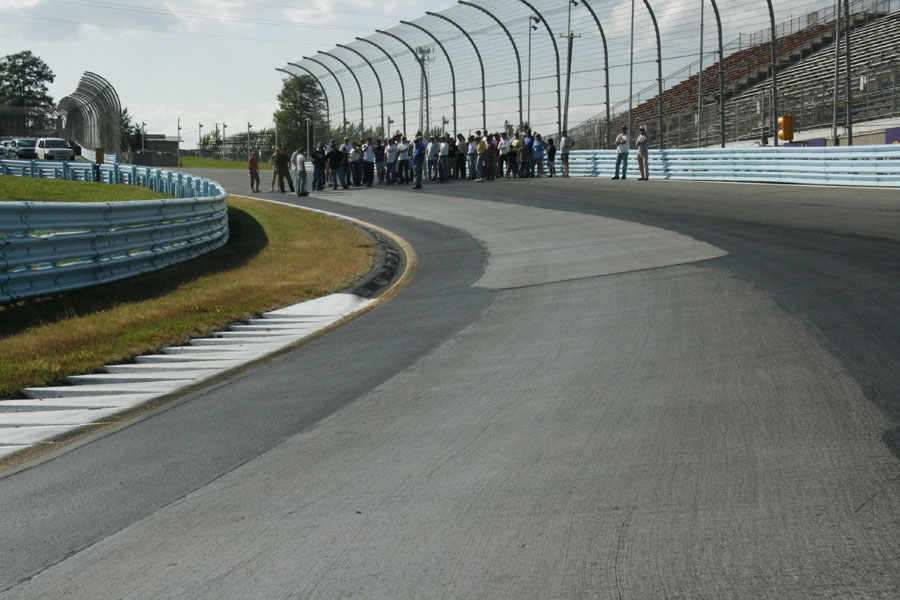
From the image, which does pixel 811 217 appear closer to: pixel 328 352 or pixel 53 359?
pixel 328 352

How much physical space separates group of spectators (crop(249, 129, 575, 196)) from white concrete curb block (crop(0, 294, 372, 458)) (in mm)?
23094

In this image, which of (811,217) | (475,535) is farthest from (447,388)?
(811,217)

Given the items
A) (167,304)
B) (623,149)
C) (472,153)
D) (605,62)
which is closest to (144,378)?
(167,304)

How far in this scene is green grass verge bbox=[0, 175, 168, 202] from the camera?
1023 inches

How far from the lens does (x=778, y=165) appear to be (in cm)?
2412

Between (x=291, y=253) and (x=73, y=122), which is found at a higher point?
(x=73, y=122)

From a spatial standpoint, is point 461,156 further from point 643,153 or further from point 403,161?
point 643,153

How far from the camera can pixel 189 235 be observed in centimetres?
1585

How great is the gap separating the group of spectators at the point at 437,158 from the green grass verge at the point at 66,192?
4996mm

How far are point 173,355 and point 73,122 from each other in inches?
2841

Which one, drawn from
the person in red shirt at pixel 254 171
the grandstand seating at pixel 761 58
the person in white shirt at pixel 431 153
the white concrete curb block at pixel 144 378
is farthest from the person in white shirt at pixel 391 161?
the white concrete curb block at pixel 144 378

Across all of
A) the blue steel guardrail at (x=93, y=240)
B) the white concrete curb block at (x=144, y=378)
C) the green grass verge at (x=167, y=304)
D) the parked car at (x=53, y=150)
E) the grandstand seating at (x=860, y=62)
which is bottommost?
the white concrete curb block at (x=144, y=378)

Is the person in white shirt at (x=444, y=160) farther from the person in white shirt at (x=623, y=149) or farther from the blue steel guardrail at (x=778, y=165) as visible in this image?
the person in white shirt at (x=623, y=149)

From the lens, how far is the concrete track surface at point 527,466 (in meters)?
3.45
